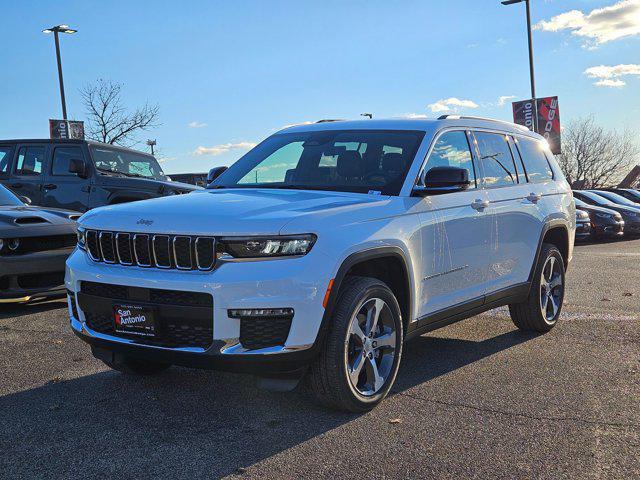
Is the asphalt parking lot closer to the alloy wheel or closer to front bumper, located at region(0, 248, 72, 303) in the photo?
the alloy wheel

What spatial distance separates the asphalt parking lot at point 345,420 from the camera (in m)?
3.41

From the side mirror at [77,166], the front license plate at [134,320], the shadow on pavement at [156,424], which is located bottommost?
the shadow on pavement at [156,424]

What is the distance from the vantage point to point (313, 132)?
221 inches

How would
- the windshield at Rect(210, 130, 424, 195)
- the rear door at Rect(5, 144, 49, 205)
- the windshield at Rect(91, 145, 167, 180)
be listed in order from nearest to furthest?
1. the windshield at Rect(210, 130, 424, 195)
2. the windshield at Rect(91, 145, 167, 180)
3. the rear door at Rect(5, 144, 49, 205)

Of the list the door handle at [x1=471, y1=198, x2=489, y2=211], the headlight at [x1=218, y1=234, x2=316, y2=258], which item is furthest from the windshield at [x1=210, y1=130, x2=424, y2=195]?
the headlight at [x1=218, y1=234, x2=316, y2=258]

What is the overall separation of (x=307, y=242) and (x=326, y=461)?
1.11 m

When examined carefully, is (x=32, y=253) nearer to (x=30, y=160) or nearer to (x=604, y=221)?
(x=30, y=160)

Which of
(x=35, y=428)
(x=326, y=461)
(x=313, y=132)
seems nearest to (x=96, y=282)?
(x=35, y=428)

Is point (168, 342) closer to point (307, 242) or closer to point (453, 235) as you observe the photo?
point (307, 242)

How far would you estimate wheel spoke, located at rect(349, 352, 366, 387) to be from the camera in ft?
13.6

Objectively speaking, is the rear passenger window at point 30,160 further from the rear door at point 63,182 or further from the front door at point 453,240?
the front door at point 453,240

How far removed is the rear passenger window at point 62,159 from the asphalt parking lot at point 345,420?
17.9ft

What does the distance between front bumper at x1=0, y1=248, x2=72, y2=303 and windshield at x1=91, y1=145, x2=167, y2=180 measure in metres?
3.79

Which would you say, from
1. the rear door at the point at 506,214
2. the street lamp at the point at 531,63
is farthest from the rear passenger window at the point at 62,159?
the street lamp at the point at 531,63
